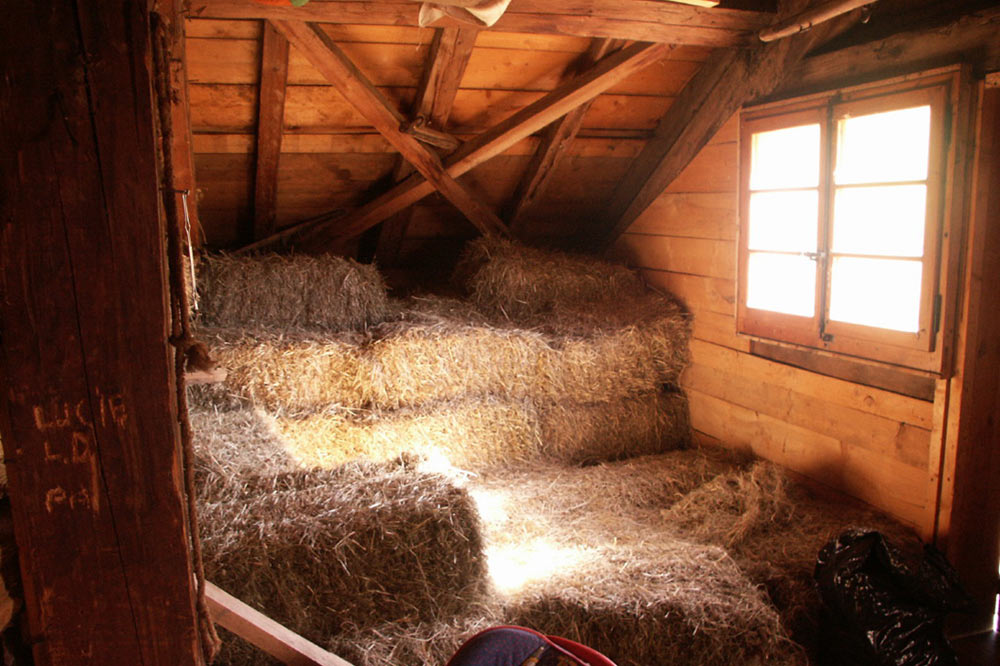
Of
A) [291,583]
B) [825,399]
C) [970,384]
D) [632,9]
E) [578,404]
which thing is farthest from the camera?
[578,404]

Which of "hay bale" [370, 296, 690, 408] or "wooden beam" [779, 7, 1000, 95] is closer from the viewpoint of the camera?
"wooden beam" [779, 7, 1000, 95]

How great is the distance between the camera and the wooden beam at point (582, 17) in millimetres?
2580

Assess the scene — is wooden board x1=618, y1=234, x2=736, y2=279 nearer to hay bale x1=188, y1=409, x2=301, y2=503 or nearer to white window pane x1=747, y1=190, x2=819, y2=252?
white window pane x1=747, y1=190, x2=819, y2=252

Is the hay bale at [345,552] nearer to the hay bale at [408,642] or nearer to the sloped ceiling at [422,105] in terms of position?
the hay bale at [408,642]

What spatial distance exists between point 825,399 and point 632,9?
184 centimetres

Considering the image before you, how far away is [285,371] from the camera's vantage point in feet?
10.8

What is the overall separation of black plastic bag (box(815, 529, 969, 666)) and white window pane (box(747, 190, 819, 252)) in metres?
1.30

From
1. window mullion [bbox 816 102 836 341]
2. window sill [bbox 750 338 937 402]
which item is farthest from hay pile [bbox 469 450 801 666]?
window mullion [bbox 816 102 836 341]

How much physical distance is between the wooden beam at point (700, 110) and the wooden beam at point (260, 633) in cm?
293

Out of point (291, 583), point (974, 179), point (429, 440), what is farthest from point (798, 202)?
point (291, 583)

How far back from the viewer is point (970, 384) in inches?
103

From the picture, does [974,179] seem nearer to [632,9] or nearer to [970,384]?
[970,384]

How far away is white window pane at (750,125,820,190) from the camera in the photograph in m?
3.22

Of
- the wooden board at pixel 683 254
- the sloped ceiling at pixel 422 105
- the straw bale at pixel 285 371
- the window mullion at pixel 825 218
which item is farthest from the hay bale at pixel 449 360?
the window mullion at pixel 825 218
